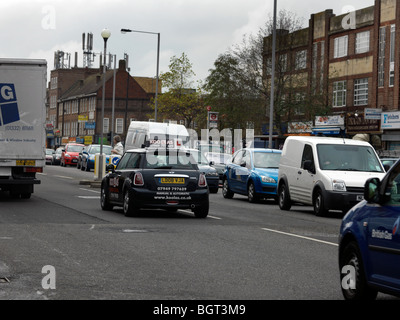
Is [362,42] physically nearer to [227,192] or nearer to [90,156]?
[90,156]

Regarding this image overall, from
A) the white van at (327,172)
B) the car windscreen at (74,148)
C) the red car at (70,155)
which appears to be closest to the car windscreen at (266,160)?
the white van at (327,172)

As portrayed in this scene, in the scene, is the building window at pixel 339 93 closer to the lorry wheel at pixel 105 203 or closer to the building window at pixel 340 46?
the building window at pixel 340 46

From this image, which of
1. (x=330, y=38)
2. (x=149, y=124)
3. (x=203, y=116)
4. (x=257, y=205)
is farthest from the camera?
(x=203, y=116)

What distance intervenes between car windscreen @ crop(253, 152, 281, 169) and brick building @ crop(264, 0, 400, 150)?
24.4 metres

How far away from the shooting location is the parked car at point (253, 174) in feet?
82.7

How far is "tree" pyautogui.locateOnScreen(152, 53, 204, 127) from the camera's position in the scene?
3041 inches

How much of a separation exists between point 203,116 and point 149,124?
1547 inches

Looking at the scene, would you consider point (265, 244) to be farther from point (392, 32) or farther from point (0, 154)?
point (392, 32)

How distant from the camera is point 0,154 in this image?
71.5 feet

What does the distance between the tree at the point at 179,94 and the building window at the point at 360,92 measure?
2344 cm

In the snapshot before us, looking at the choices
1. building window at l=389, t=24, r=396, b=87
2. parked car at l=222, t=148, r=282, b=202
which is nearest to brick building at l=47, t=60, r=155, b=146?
building window at l=389, t=24, r=396, b=87

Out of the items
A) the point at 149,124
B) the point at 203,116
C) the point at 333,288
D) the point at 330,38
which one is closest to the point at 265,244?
the point at 333,288

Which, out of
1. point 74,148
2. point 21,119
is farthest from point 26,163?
point 74,148

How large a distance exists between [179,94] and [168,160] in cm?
6008
